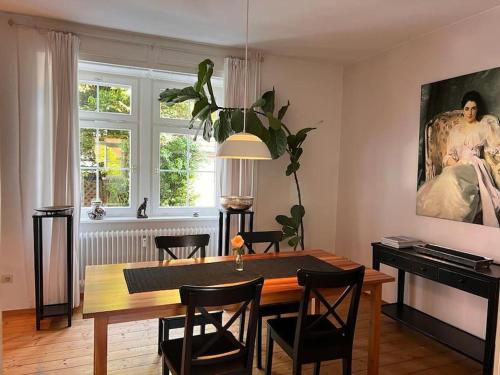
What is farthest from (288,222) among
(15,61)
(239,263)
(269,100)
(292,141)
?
(15,61)

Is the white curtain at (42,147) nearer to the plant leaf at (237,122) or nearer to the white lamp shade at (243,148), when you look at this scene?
the plant leaf at (237,122)

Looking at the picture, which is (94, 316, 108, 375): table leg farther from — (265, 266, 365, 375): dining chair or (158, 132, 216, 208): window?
(158, 132, 216, 208): window

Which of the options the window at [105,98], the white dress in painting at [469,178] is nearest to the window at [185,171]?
the window at [105,98]

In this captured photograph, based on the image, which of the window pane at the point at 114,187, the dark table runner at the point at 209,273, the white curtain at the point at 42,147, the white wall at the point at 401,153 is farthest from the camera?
the window pane at the point at 114,187

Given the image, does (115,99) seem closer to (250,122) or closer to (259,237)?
(250,122)

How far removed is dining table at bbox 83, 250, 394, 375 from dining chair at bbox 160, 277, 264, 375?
0.20 m

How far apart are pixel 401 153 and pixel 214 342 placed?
2.75 m

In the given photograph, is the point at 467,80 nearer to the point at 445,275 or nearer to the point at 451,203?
the point at 451,203

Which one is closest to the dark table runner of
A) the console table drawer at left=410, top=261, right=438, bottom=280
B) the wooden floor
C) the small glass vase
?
the small glass vase

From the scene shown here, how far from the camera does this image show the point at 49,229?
343 cm

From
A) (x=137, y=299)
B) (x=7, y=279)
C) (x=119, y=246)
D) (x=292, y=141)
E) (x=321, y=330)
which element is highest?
(x=292, y=141)

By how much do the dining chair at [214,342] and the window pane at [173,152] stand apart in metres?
2.44

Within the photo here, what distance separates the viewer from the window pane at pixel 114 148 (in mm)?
3873

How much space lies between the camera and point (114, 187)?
3.93 m
